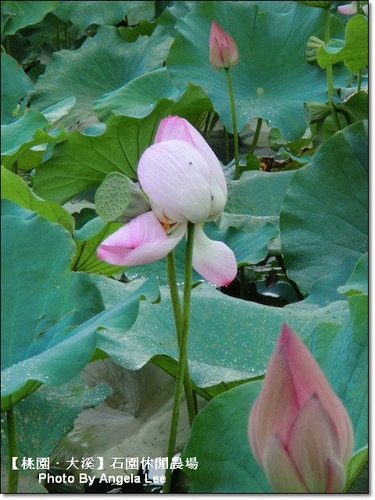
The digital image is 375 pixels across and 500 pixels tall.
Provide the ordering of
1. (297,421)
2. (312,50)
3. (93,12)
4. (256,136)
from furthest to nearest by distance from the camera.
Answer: (93,12) → (256,136) → (312,50) → (297,421)

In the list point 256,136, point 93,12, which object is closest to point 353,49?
point 256,136

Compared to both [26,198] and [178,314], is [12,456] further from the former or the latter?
[26,198]

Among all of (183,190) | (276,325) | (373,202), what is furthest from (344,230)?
(183,190)

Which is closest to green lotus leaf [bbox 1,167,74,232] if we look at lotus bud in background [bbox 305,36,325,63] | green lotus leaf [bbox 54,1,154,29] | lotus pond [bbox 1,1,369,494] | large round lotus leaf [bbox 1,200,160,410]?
lotus pond [bbox 1,1,369,494]

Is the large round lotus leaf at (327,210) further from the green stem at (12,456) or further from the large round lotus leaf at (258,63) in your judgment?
the green stem at (12,456)

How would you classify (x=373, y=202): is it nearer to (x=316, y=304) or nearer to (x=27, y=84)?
(x=316, y=304)

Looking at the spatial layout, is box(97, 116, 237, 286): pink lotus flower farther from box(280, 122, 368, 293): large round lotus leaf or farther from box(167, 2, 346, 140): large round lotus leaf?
box(167, 2, 346, 140): large round lotus leaf

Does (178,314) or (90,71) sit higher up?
(178,314)
